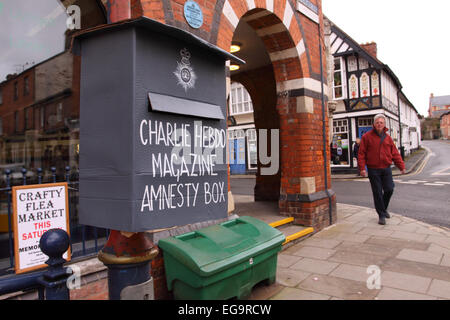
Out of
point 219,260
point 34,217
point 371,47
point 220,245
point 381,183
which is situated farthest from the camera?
point 371,47

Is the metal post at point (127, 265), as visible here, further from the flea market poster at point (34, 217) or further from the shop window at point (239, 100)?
the shop window at point (239, 100)

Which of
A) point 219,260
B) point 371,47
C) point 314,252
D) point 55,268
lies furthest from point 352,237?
point 371,47

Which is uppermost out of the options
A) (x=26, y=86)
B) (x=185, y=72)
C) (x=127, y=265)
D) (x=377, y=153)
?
(x=26, y=86)

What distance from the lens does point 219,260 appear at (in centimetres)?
249

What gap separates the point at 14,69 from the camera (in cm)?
435

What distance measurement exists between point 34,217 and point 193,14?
271cm

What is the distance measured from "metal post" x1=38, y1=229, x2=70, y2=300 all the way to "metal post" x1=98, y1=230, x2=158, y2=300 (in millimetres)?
207

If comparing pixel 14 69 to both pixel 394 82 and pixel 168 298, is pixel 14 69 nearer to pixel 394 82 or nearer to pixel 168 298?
pixel 168 298

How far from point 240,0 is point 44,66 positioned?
314cm

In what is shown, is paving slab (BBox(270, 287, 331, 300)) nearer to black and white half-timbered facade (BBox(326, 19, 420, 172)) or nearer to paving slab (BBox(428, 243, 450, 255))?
paving slab (BBox(428, 243, 450, 255))

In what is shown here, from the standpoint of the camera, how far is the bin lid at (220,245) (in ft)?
8.01

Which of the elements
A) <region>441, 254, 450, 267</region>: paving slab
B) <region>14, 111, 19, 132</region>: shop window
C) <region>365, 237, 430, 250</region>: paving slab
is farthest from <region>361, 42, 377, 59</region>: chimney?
<region>14, 111, 19, 132</region>: shop window

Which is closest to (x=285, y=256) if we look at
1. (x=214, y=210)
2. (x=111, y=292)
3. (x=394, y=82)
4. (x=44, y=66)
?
(x=214, y=210)

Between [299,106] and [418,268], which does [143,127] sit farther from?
[299,106]
